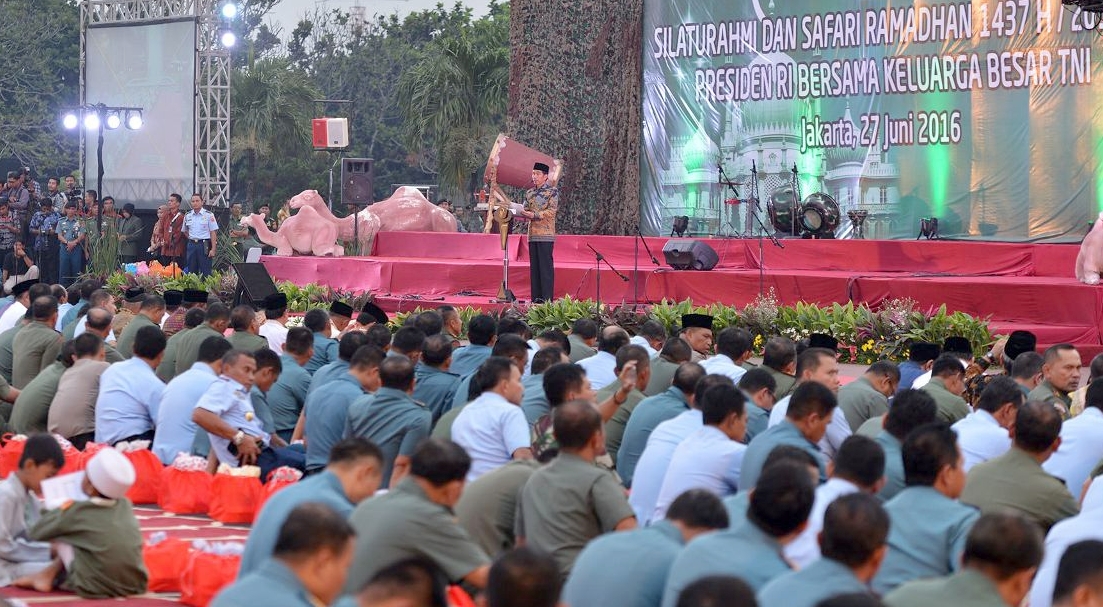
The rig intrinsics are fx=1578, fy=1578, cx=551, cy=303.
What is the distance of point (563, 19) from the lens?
63.9ft

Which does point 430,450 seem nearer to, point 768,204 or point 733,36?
point 768,204

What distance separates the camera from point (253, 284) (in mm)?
14984

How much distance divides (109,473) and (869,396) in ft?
11.4

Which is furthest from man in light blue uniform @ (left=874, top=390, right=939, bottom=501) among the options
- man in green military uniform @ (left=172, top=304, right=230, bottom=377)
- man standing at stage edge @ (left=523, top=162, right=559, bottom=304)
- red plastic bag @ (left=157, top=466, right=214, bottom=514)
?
man standing at stage edge @ (left=523, top=162, right=559, bottom=304)

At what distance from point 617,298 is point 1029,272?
393cm

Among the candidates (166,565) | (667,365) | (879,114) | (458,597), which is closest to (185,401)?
(166,565)

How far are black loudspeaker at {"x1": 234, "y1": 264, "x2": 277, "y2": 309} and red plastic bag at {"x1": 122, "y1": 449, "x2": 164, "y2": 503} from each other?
6080 mm

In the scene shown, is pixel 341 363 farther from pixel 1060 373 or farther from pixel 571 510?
pixel 1060 373

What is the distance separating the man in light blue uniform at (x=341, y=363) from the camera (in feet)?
26.8

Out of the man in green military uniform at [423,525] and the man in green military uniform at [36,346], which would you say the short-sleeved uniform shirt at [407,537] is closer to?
the man in green military uniform at [423,525]

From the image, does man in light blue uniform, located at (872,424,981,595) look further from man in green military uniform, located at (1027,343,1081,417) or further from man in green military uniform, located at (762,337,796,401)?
man in green military uniform, located at (762,337,796,401)

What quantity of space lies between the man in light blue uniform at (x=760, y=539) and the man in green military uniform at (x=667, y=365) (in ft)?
13.6

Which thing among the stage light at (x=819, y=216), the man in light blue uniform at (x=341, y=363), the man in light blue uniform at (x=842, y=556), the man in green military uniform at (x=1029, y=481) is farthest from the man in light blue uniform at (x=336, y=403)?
the stage light at (x=819, y=216)

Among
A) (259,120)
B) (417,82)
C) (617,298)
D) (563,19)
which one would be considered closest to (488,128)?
(417,82)
